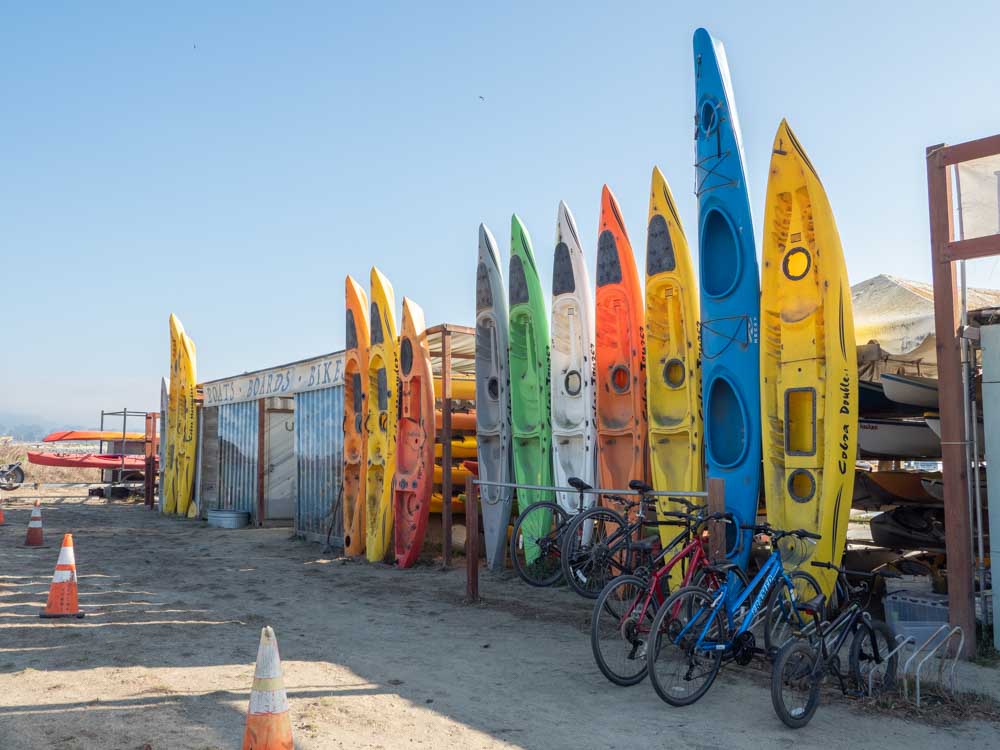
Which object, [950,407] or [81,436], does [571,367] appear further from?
[81,436]

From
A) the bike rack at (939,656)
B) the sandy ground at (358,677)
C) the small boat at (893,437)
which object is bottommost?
the sandy ground at (358,677)

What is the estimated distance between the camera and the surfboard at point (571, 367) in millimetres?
9703

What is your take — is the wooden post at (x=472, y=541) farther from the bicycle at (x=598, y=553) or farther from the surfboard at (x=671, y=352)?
the surfboard at (x=671, y=352)

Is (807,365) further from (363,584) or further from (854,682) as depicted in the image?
(363,584)

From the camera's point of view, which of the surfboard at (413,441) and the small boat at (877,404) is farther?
the surfboard at (413,441)

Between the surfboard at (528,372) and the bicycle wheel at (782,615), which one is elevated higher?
the surfboard at (528,372)

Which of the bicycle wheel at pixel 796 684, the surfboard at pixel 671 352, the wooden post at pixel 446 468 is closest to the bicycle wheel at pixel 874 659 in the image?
the bicycle wheel at pixel 796 684

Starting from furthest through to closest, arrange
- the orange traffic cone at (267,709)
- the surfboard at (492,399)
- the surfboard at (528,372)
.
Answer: the surfboard at (492,399), the surfboard at (528,372), the orange traffic cone at (267,709)

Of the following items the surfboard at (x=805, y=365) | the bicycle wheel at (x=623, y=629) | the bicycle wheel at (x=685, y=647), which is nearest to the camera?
the bicycle wheel at (x=685, y=647)

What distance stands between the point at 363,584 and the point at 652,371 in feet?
13.5

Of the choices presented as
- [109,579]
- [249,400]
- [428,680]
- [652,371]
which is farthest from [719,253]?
[249,400]

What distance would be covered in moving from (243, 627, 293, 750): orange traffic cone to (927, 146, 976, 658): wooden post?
15.5 feet

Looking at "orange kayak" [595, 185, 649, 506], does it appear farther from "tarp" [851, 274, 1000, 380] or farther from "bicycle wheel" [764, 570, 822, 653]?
"bicycle wheel" [764, 570, 822, 653]

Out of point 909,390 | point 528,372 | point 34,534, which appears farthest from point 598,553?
point 34,534
